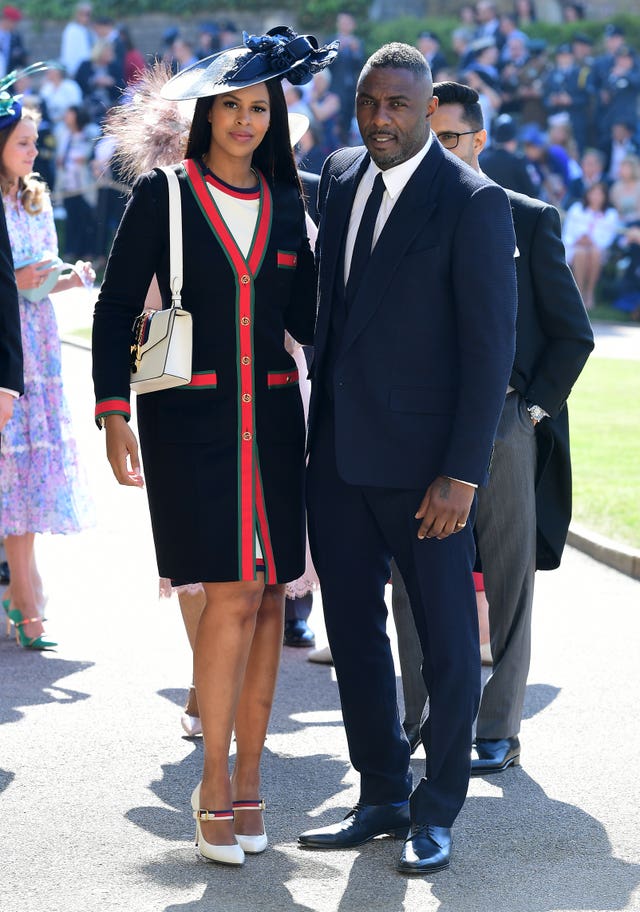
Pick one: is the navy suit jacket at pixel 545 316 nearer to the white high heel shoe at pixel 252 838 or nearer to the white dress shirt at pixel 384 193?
the white dress shirt at pixel 384 193

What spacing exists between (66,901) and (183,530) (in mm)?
968

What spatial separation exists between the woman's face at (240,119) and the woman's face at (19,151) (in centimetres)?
245

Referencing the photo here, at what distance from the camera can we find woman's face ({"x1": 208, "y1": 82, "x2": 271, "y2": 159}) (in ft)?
13.3

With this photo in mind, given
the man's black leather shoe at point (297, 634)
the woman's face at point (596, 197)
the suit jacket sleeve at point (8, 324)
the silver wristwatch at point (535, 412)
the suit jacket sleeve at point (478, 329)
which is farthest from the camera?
the woman's face at point (596, 197)

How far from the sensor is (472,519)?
4141 millimetres

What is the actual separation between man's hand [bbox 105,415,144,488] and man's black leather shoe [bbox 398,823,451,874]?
46.4 inches

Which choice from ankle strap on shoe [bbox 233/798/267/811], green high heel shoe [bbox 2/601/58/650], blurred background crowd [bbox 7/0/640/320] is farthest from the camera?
blurred background crowd [bbox 7/0/640/320]

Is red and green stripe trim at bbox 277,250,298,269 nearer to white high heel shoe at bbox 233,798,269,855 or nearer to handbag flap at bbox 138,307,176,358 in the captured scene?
handbag flap at bbox 138,307,176,358

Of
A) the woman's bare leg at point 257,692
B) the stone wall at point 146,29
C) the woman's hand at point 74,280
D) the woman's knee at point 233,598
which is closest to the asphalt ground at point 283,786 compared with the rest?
the woman's bare leg at point 257,692

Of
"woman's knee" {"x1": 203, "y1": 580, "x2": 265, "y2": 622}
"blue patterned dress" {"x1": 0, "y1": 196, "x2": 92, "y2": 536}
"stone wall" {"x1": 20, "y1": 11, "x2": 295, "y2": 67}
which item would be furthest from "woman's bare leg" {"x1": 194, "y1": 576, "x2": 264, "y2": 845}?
"stone wall" {"x1": 20, "y1": 11, "x2": 295, "y2": 67}

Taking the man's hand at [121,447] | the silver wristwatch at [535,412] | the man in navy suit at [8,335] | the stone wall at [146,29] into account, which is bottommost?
the silver wristwatch at [535,412]

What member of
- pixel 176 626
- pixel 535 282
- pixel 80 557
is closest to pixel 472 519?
pixel 535 282

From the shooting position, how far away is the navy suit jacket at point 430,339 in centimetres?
385

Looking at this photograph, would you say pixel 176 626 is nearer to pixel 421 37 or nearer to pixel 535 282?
pixel 535 282
